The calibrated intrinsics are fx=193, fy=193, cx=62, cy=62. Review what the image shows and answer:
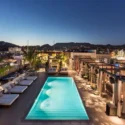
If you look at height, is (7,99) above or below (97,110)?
above

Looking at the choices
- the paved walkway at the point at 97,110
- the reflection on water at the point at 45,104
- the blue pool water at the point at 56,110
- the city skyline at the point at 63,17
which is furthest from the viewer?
the city skyline at the point at 63,17

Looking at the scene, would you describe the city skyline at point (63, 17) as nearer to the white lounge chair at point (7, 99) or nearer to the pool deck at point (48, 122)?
the white lounge chair at point (7, 99)

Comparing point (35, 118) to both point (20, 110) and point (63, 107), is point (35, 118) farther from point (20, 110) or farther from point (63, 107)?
point (63, 107)

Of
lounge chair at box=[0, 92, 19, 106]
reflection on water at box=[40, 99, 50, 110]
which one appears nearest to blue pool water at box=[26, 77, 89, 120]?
reflection on water at box=[40, 99, 50, 110]

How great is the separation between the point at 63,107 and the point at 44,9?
17384 mm

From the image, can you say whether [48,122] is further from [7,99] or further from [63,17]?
[63,17]

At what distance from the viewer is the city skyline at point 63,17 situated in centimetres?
2230

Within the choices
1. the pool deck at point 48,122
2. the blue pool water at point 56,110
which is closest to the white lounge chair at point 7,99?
the pool deck at point 48,122

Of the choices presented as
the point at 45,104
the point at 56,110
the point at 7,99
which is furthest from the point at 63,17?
the point at 56,110

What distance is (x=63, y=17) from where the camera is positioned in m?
27.7

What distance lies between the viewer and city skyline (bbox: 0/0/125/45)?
2230 centimetres

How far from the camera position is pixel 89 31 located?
34.3m

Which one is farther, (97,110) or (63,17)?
(63,17)

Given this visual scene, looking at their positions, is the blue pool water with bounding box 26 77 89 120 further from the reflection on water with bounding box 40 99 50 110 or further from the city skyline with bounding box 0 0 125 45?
the city skyline with bounding box 0 0 125 45
